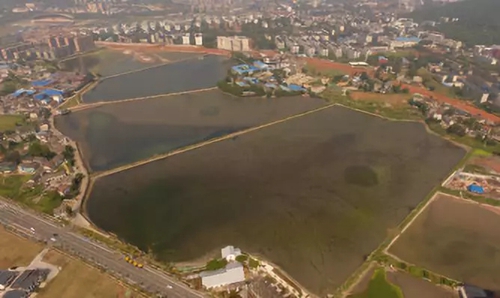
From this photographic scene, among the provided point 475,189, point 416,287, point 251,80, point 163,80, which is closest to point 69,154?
point 163,80

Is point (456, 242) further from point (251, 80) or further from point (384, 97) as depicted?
point (251, 80)

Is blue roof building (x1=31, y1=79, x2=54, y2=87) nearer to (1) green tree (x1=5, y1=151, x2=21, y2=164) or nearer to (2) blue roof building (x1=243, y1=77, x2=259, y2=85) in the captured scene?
(1) green tree (x1=5, y1=151, x2=21, y2=164)

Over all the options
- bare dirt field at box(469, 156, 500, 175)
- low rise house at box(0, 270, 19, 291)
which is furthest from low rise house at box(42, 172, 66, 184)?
bare dirt field at box(469, 156, 500, 175)

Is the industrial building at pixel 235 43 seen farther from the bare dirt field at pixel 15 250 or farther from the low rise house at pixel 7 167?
the bare dirt field at pixel 15 250

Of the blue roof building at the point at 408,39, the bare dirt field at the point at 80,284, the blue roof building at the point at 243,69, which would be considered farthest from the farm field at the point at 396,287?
the blue roof building at the point at 408,39

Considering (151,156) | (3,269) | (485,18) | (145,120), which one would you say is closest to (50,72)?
(145,120)

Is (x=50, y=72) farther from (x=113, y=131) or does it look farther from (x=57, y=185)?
(x=57, y=185)
